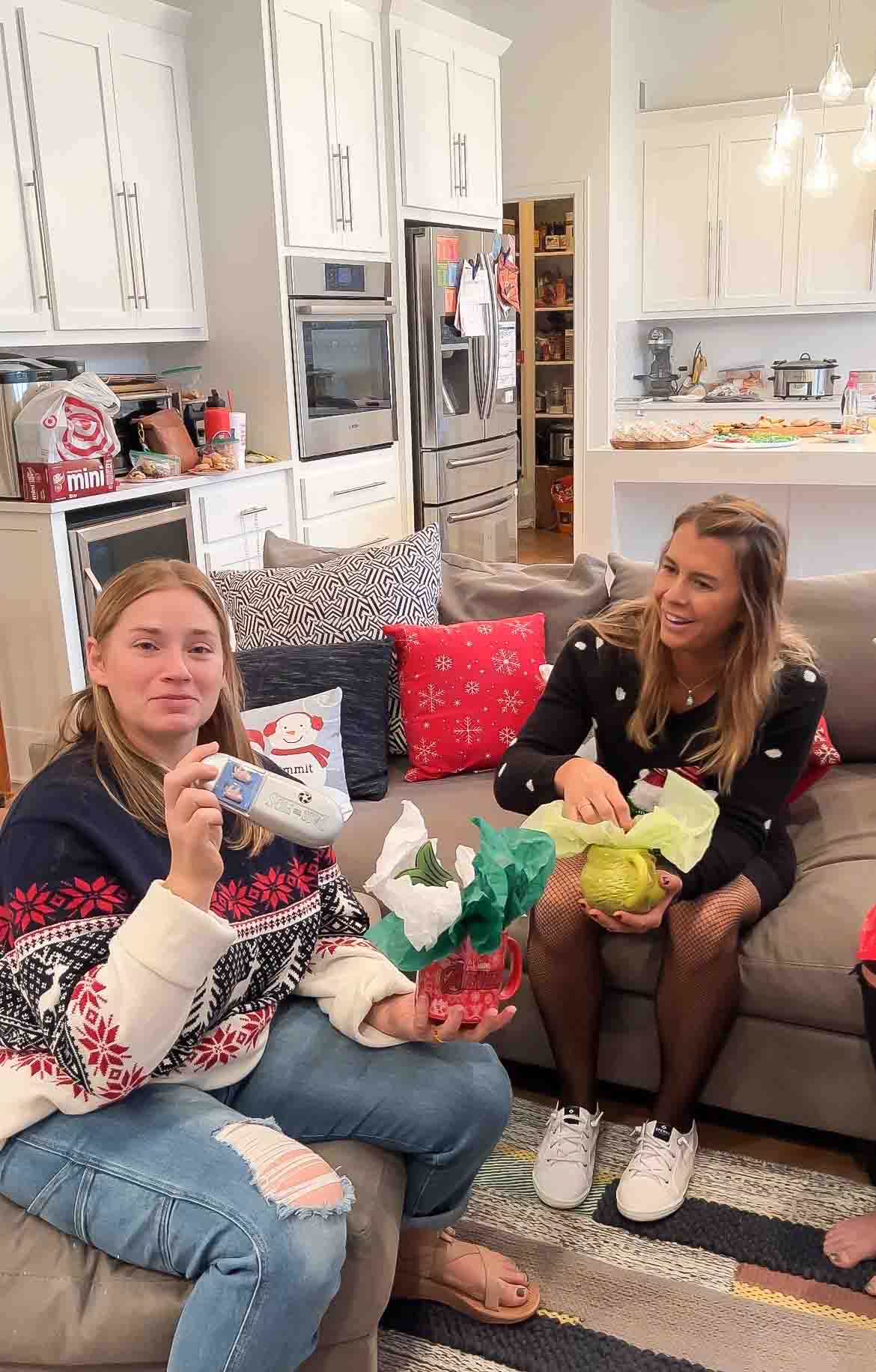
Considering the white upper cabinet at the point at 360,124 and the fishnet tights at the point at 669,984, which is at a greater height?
the white upper cabinet at the point at 360,124

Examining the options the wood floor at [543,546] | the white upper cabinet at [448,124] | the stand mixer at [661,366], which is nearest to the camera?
the white upper cabinet at [448,124]

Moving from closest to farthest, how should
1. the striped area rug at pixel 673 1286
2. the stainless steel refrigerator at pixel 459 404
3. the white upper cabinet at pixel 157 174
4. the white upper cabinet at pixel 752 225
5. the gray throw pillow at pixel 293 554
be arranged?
1. the striped area rug at pixel 673 1286
2. the gray throw pillow at pixel 293 554
3. the white upper cabinet at pixel 157 174
4. the stainless steel refrigerator at pixel 459 404
5. the white upper cabinet at pixel 752 225

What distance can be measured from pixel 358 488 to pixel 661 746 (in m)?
2.70

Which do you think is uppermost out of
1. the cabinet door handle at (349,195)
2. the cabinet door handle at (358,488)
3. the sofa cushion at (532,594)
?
the cabinet door handle at (349,195)

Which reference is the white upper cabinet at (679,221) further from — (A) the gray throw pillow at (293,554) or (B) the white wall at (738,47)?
(A) the gray throw pillow at (293,554)

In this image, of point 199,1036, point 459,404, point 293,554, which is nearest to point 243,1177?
point 199,1036

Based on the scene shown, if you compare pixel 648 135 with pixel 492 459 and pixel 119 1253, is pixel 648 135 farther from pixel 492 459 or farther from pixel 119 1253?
pixel 119 1253

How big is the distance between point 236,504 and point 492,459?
5.35 ft

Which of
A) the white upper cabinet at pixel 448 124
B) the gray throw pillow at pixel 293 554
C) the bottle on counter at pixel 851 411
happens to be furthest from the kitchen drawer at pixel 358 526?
the bottle on counter at pixel 851 411

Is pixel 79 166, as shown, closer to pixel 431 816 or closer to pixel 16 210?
pixel 16 210

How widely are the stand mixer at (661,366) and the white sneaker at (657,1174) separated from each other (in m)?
5.01

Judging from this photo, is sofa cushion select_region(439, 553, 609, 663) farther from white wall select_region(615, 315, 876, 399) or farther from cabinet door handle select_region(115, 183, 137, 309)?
white wall select_region(615, 315, 876, 399)

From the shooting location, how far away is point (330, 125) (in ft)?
12.8

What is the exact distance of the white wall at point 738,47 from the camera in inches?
217
